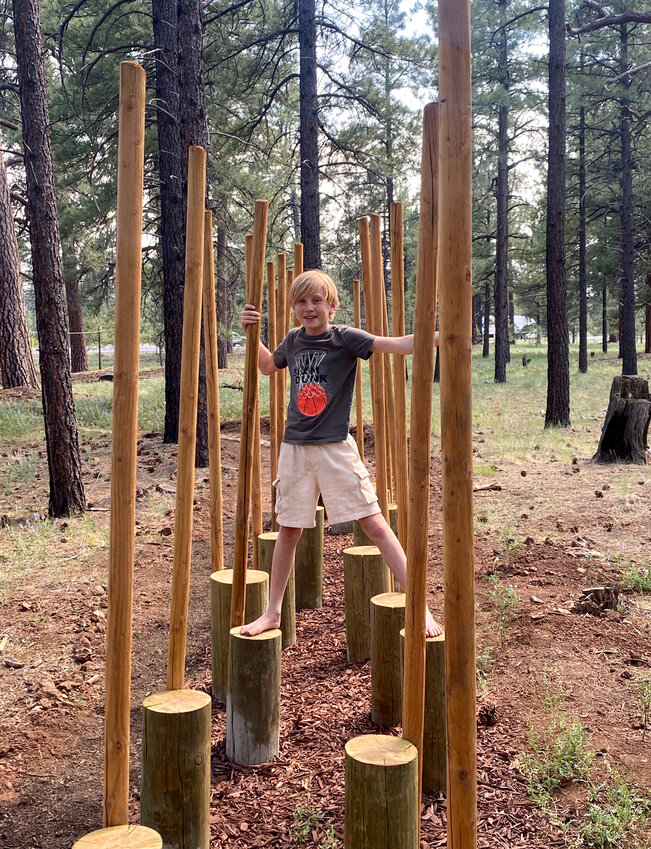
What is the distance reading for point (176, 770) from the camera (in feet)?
6.46

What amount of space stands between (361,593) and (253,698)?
87 centimetres

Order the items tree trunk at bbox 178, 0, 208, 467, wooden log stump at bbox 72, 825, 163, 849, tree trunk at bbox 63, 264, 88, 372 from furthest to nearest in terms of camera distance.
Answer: tree trunk at bbox 63, 264, 88, 372, tree trunk at bbox 178, 0, 208, 467, wooden log stump at bbox 72, 825, 163, 849

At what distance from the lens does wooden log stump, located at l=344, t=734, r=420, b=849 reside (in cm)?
174

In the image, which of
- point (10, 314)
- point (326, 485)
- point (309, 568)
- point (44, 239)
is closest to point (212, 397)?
point (326, 485)

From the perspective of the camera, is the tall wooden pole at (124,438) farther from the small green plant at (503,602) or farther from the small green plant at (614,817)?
the small green plant at (503,602)

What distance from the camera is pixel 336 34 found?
1017 centimetres

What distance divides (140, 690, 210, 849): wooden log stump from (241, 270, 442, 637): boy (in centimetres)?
94

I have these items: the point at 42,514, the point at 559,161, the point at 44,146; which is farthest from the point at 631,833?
the point at 559,161

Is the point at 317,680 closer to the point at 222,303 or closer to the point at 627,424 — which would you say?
the point at 627,424

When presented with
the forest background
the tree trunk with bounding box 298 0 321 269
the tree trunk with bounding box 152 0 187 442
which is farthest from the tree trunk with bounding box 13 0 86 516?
the tree trunk with bounding box 298 0 321 269

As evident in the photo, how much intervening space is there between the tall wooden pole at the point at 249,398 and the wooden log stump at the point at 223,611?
343 millimetres

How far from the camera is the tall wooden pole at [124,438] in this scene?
163 centimetres

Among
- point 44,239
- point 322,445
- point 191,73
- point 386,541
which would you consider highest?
point 191,73

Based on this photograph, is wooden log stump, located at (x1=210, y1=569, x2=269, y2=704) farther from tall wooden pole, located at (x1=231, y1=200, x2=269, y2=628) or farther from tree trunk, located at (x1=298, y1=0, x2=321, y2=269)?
tree trunk, located at (x1=298, y1=0, x2=321, y2=269)
